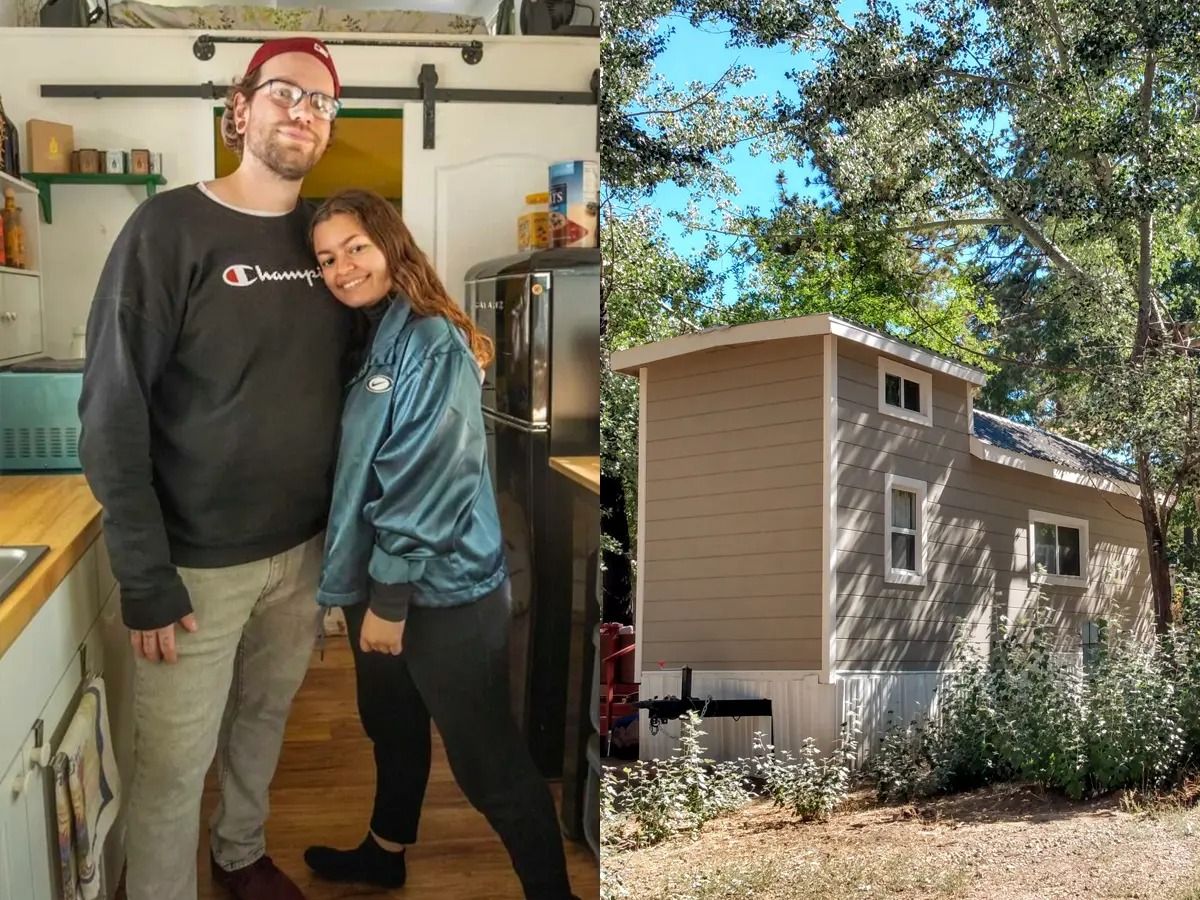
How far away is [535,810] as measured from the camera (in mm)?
2959

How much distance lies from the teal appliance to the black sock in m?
0.98

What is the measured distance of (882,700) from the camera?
11.9 ft

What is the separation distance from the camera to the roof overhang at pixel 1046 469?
373 centimetres

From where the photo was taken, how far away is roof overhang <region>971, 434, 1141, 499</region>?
373 cm

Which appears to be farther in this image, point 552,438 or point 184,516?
point 552,438

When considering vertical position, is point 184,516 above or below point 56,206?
below

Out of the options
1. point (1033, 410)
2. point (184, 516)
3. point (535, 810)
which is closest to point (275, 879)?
point (535, 810)

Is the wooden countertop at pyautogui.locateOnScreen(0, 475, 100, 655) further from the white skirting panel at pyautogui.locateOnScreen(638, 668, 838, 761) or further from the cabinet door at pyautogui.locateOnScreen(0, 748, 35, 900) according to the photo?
the white skirting panel at pyautogui.locateOnScreen(638, 668, 838, 761)

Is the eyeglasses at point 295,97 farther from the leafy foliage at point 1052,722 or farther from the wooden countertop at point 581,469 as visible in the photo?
the leafy foliage at point 1052,722

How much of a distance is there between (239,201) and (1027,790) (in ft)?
8.81

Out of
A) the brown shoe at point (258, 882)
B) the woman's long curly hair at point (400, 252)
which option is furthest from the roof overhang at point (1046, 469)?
the brown shoe at point (258, 882)

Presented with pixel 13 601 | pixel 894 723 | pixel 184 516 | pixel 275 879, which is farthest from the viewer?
pixel 894 723

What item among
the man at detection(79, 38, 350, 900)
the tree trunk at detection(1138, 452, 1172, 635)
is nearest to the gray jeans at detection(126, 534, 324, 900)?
the man at detection(79, 38, 350, 900)

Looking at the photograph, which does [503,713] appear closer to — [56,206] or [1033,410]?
[56,206]
